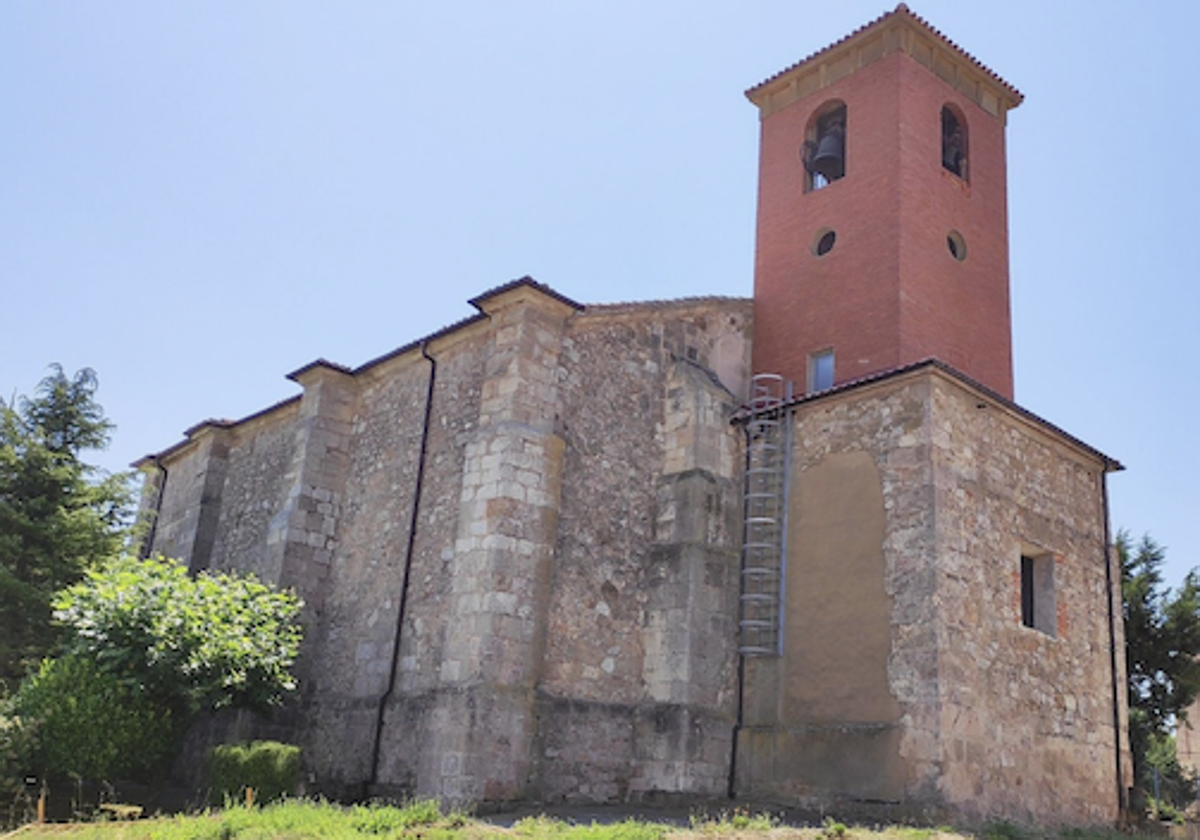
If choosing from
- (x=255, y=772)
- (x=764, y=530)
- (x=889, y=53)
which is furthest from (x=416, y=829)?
(x=889, y=53)

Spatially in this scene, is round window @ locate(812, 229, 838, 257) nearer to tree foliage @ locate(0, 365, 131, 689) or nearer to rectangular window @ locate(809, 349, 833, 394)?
rectangular window @ locate(809, 349, 833, 394)

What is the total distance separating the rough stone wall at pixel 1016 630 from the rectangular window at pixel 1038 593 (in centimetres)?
7

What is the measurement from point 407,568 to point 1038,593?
9.33m

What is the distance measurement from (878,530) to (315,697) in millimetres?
9183

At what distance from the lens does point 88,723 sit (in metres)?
14.6

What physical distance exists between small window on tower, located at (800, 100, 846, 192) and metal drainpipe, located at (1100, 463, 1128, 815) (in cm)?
695

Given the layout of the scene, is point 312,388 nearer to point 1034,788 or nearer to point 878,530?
point 878,530

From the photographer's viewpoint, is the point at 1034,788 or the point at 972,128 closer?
the point at 1034,788

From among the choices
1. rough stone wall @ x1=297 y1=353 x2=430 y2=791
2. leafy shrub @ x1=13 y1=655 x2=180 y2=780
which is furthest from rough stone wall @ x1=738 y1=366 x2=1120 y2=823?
leafy shrub @ x1=13 y1=655 x2=180 y2=780

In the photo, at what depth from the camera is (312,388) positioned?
19.8 metres

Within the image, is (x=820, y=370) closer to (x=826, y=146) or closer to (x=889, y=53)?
(x=826, y=146)

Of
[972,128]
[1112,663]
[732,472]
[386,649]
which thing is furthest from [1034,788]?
[972,128]

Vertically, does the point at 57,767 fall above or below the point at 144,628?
below

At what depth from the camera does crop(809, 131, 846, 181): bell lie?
19.8 metres
